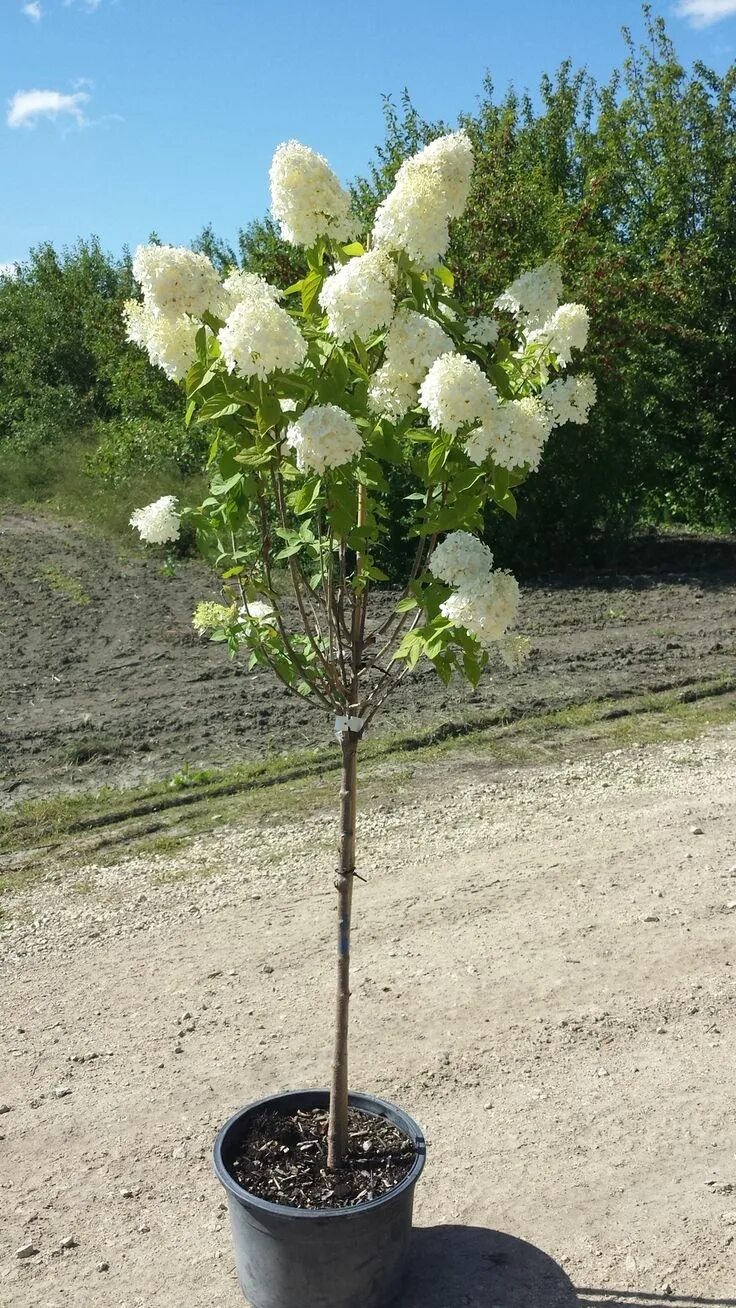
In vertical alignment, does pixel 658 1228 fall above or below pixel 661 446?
below

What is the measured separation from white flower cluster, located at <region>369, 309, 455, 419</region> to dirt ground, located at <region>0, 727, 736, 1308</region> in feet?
7.88

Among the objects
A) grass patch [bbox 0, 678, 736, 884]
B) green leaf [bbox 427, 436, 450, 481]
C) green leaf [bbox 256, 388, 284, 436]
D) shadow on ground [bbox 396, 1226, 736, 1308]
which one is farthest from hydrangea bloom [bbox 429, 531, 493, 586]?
grass patch [bbox 0, 678, 736, 884]

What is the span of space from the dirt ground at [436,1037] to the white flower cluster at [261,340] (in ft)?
8.11

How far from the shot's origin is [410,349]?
8.11 ft

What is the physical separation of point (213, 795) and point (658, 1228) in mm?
4254

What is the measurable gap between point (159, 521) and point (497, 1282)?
2250 mm

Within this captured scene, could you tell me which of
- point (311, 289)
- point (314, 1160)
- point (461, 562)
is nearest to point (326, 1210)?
point (314, 1160)

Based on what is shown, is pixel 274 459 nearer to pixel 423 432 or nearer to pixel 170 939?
pixel 423 432

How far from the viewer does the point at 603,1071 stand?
13.8ft

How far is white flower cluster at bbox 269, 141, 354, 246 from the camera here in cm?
250

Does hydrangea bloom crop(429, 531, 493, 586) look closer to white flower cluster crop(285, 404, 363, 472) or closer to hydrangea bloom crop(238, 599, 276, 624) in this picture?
white flower cluster crop(285, 404, 363, 472)

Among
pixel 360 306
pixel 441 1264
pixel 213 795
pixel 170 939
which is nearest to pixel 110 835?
pixel 213 795

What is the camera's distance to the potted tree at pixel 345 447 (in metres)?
2.38

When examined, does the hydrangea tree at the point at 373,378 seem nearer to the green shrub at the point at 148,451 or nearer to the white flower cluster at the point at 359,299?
the white flower cluster at the point at 359,299
